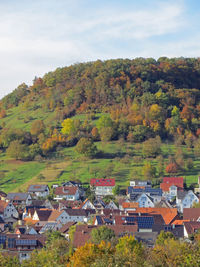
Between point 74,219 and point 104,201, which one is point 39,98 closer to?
point 104,201

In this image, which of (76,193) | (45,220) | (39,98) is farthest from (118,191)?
(39,98)

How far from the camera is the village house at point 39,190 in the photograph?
97438 mm

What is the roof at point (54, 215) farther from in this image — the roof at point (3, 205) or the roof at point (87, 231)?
the roof at point (87, 231)

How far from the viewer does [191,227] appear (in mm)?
59531

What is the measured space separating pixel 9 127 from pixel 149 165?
5340 cm

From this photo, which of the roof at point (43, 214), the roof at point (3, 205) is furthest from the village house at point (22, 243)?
the roof at point (3, 205)

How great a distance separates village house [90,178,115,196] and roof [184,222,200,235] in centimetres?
3778

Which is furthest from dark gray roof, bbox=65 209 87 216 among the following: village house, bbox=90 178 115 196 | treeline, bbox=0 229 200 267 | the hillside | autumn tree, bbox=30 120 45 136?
autumn tree, bbox=30 120 45 136

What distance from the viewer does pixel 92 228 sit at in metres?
57.5

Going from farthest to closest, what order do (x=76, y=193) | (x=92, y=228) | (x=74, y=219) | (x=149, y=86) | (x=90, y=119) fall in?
1. (x=149, y=86)
2. (x=90, y=119)
3. (x=76, y=193)
4. (x=74, y=219)
5. (x=92, y=228)

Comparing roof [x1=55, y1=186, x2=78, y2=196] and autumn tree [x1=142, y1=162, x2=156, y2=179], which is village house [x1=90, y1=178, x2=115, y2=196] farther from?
autumn tree [x1=142, y1=162, x2=156, y2=179]

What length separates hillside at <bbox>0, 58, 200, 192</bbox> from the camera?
365ft

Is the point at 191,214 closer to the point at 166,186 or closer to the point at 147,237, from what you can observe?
the point at 147,237

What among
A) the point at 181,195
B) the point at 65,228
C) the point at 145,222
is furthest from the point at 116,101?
the point at 145,222
